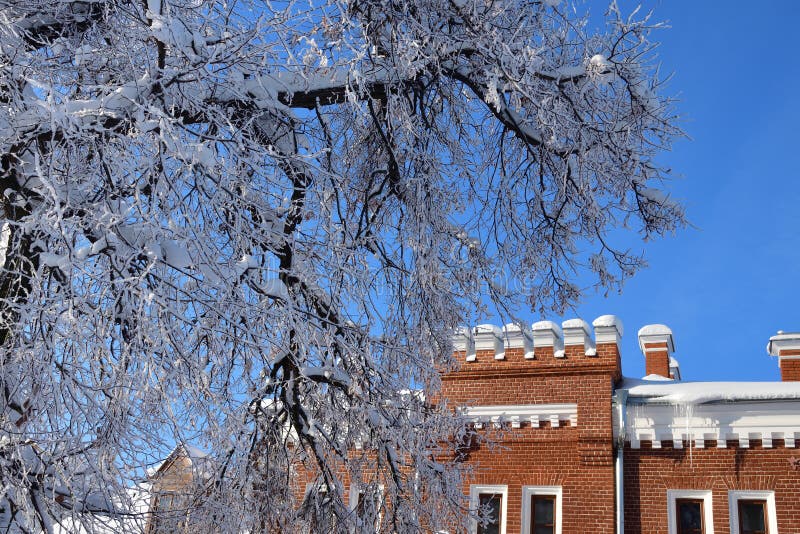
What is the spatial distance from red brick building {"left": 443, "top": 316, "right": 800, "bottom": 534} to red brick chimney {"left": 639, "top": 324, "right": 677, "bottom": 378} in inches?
44.5

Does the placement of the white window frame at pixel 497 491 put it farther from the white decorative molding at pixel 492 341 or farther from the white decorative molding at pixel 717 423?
the white decorative molding at pixel 492 341

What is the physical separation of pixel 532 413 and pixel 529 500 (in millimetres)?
1465

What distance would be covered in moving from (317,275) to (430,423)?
7.06 feet

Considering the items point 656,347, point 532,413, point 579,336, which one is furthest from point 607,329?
point 656,347

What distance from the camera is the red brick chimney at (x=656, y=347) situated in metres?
16.1

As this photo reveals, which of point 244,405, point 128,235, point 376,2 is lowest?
point 244,405

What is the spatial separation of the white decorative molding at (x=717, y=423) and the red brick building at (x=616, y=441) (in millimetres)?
16

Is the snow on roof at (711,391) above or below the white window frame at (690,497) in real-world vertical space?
above

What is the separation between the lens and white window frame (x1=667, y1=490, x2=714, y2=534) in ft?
40.6

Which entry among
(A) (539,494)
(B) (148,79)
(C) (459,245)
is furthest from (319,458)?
(A) (539,494)

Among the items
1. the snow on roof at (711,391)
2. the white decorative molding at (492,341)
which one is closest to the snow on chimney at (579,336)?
the snow on roof at (711,391)

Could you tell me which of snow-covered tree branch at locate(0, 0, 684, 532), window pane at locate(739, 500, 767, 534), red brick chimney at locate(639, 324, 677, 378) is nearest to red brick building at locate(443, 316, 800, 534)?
window pane at locate(739, 500, 767, 534)

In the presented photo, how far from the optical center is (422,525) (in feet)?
21.6

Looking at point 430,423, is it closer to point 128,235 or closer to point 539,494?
point 128,235
